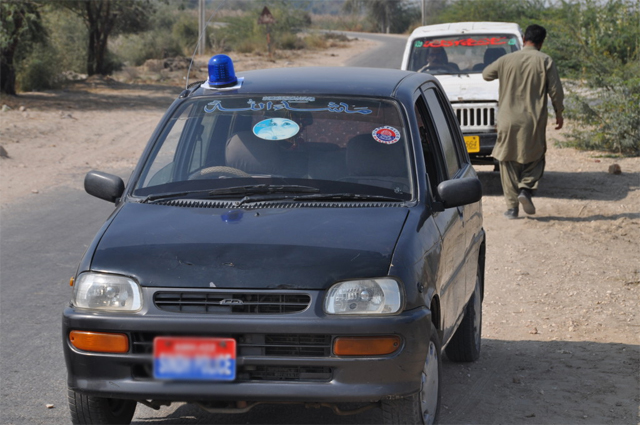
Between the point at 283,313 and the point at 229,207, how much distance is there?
0.78m

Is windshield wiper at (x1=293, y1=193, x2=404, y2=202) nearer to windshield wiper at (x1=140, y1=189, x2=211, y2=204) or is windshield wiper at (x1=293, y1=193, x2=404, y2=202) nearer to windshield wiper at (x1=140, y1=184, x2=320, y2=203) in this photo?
windshield wiper at (x1=140, y1=184, x2=320, y2=203)

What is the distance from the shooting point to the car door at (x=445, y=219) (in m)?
4.14

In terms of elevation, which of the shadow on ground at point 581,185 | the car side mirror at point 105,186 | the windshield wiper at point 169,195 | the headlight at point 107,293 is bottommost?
the shadow on ground at point 581,185

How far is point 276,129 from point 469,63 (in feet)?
28.3

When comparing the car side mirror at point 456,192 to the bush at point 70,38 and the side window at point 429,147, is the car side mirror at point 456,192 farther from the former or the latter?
the bush at point 70,38

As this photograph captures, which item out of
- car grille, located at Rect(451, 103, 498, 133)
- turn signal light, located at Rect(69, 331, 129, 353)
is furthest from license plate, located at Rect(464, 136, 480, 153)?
turn signal light, located at Rect(69, 331, 129, 353)

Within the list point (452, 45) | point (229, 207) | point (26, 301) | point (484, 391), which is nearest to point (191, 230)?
point (229, 207)

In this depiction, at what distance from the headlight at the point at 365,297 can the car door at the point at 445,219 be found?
54 centimetres

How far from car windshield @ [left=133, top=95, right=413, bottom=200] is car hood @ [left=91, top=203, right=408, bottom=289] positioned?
0.89ft

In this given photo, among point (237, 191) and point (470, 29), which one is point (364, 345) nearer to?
point (237, 191)

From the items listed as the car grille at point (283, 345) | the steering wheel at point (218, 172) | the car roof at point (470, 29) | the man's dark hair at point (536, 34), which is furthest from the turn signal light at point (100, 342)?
the car roof at point (470, 29)

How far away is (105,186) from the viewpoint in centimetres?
442

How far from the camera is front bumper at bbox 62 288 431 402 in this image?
329cm

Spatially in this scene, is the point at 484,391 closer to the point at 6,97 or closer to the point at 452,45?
the point at 452,45
